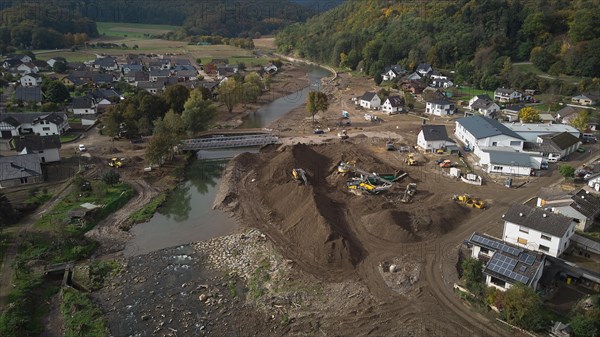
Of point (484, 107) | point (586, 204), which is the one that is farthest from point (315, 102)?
point (586, 204)

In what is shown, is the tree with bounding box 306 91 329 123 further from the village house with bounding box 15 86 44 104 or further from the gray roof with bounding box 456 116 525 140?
the village house with bounding box 15 86 44 104

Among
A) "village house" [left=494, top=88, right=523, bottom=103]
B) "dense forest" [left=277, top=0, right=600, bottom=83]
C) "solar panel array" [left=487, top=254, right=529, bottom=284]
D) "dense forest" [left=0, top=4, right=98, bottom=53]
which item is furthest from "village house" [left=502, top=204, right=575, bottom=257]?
"dense forest" [left=0, top=4, right=98, bottom=53]

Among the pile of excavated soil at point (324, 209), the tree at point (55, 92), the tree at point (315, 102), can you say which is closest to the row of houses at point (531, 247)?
the pile of excavated soil at point (324, 209)

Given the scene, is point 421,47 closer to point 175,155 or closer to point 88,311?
point 175,155

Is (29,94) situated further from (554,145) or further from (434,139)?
(554,145)

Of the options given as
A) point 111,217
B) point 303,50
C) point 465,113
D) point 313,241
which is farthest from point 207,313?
point 303,50

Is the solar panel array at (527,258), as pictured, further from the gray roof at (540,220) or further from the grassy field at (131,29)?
the grassy field at (131,29)
